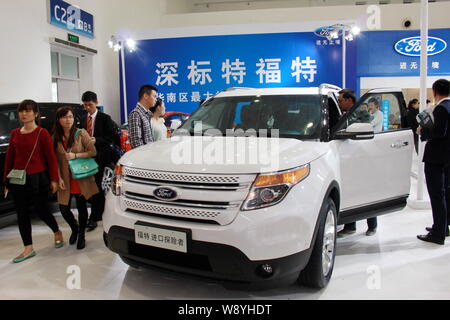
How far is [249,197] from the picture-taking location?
6.89 ft

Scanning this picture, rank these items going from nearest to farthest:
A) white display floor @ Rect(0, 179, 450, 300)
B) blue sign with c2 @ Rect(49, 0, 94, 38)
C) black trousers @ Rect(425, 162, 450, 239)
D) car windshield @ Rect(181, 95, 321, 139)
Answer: white display floor @ Rect(0, 179, 450, 300) < car windshield @ Rect(181, 95, 321, 139) < black trousers @ Rect(425, 162, 450, 239) < blue sign with c2 @ Rect(49, 0, 94, 38)

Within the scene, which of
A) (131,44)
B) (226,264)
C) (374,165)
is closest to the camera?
(226,264)

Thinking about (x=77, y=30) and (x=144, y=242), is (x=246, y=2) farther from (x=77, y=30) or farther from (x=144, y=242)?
(x=144, y=242)

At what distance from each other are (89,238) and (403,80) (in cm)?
1208

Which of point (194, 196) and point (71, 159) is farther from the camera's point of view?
point (71, 159)

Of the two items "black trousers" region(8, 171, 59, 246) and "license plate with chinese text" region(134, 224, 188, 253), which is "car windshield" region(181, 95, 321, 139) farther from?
"black trousers" region(8, 171, 59, 246)

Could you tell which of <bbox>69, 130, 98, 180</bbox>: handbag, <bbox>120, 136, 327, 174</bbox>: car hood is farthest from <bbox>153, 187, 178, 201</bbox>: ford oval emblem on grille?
<bbox>69, 130, 98, 180</bbox>: handbag

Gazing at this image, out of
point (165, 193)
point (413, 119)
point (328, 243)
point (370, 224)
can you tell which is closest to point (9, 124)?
point (165, 193)

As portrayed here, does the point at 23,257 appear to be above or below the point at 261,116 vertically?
below

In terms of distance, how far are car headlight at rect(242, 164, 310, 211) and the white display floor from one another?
1.77 feet

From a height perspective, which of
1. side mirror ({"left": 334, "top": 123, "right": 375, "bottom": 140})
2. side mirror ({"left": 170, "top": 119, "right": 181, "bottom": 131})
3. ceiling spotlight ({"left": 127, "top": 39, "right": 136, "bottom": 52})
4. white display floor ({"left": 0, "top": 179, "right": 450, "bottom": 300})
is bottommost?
white display floor ({"left": 0, "top": 179, "right": 450, "bottom": 300})

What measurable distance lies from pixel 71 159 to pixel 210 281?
2003 millimetres

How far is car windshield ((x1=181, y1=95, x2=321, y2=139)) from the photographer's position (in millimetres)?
2867

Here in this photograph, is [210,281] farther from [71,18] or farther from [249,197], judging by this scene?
[71,18]
